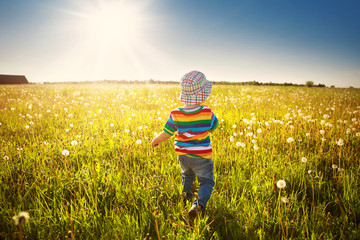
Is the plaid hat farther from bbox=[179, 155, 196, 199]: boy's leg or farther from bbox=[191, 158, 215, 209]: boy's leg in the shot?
bbox=[179, 155, 196, 199]: boy's leg

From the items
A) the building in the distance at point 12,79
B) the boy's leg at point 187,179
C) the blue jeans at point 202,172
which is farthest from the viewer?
the building in the distance at point 12,79

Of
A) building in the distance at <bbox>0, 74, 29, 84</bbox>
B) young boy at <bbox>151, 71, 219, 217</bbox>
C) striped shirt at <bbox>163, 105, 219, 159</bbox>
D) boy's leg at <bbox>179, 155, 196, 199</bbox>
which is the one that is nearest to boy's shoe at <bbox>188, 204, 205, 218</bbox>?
young boy at <bbox>151, 71, 219, 217</bbox>

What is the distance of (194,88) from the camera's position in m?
1.88

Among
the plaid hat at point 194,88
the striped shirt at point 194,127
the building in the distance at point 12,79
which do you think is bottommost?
the striped shirt at point 194,127

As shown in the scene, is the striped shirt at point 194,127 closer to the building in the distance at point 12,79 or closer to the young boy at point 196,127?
the young boy at point 196,127

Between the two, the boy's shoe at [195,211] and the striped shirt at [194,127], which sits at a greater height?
the striped shirt at [194,127]

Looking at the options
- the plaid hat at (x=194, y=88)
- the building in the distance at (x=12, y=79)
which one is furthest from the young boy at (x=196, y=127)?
the building in the distance at (x=12, y=79)

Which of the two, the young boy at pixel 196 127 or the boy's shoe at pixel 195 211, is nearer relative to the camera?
the boy's shoe at pixel 195 211

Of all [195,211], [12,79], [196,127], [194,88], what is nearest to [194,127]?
[196,127]

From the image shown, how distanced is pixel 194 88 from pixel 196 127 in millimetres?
441

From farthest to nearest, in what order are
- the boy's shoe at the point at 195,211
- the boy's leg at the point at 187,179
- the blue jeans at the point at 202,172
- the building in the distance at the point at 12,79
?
1. the building in the distance at the point at 12,79
2. the boy's leg at the point at 187,179
3. the blue jeans at the point at 202,172
4. the boy's shoe at the point at 195,211

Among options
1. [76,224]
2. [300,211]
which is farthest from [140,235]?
[300,211]

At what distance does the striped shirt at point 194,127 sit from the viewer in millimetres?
1943

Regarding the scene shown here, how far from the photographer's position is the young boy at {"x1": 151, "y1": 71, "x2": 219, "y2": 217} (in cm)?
189
